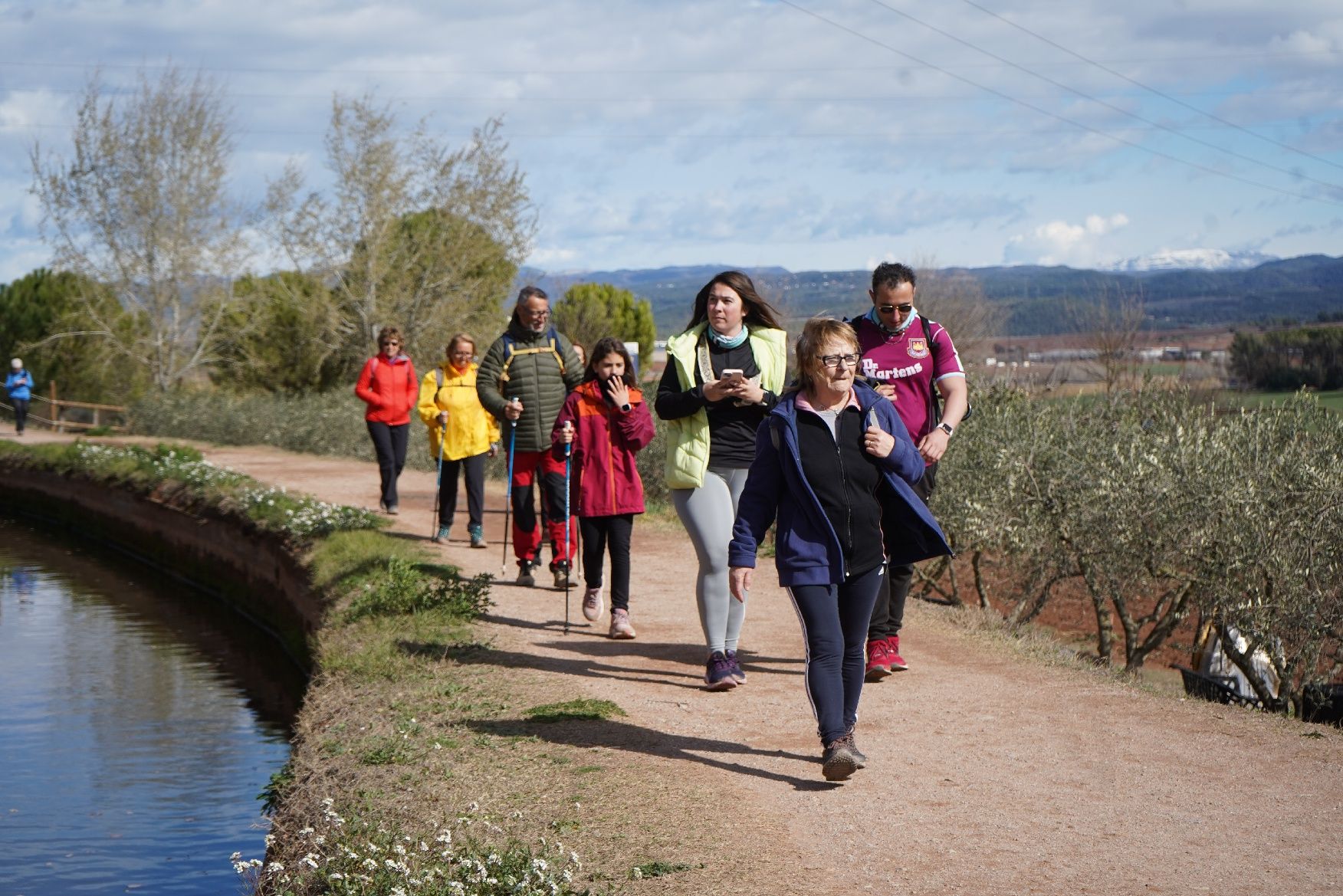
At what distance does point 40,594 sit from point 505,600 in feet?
32.3

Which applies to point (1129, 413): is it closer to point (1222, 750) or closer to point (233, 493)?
point (1222, 750)

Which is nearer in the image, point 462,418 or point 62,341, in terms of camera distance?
point 462,418

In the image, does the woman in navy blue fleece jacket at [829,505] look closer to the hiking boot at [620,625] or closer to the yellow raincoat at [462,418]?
the hiking boot at [620,625]

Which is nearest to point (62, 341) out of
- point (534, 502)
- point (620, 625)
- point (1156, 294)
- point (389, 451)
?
point (389, 451)

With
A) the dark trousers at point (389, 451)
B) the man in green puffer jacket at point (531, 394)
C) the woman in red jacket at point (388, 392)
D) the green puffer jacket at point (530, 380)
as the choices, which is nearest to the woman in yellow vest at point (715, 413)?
the man in green puffer jacket at point (531, 394)

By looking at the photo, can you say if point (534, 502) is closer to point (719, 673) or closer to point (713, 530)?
point (719, 673)

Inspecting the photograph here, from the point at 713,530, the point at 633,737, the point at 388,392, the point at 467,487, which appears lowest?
the point at 633,737

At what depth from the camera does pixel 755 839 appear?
531 centimetres

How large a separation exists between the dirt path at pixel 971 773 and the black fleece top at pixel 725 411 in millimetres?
1271

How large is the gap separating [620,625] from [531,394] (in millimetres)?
2272

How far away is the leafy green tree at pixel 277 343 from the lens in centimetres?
3550

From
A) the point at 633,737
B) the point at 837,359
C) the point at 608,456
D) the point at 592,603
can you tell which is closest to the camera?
the point at 837,359

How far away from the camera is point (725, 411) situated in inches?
292

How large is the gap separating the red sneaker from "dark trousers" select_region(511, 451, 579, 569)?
9.23ft
